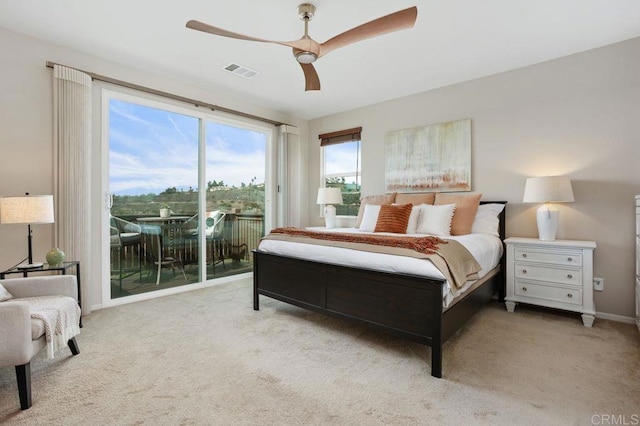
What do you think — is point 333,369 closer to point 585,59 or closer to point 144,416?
point 144,416

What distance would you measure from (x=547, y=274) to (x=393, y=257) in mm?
1794

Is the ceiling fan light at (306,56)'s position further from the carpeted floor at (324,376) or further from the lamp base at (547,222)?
the lamp base at (547,222)

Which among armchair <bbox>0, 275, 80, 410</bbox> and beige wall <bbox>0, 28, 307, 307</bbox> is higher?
beige wall <bbox>0, 28, 307, 307</bbox>

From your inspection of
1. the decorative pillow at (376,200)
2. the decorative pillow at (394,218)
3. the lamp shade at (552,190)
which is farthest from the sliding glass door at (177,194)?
the lamp shade at (552,190)

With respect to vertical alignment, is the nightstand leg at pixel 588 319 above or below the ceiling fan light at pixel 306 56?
below

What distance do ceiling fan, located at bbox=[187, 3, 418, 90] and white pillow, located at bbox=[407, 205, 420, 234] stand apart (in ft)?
6.38

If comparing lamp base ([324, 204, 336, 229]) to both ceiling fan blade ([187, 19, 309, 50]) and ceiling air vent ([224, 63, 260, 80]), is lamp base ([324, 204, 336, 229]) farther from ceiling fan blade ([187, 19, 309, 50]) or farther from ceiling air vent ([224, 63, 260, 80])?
ceiling fan blade ([187, 19, 309, 50])

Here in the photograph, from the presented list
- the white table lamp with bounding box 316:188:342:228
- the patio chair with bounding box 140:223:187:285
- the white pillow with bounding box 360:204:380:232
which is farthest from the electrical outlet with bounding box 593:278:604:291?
the patio chair with bounding box 140:223:187:285

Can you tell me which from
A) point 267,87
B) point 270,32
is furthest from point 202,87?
point 270,32

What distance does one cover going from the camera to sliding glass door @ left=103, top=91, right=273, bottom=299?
3.47 meters

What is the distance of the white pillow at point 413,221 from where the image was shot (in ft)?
11.6

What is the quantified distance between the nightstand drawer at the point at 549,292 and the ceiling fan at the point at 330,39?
260 cm

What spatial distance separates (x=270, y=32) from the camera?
8.98 ft

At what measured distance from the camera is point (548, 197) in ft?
9.42
